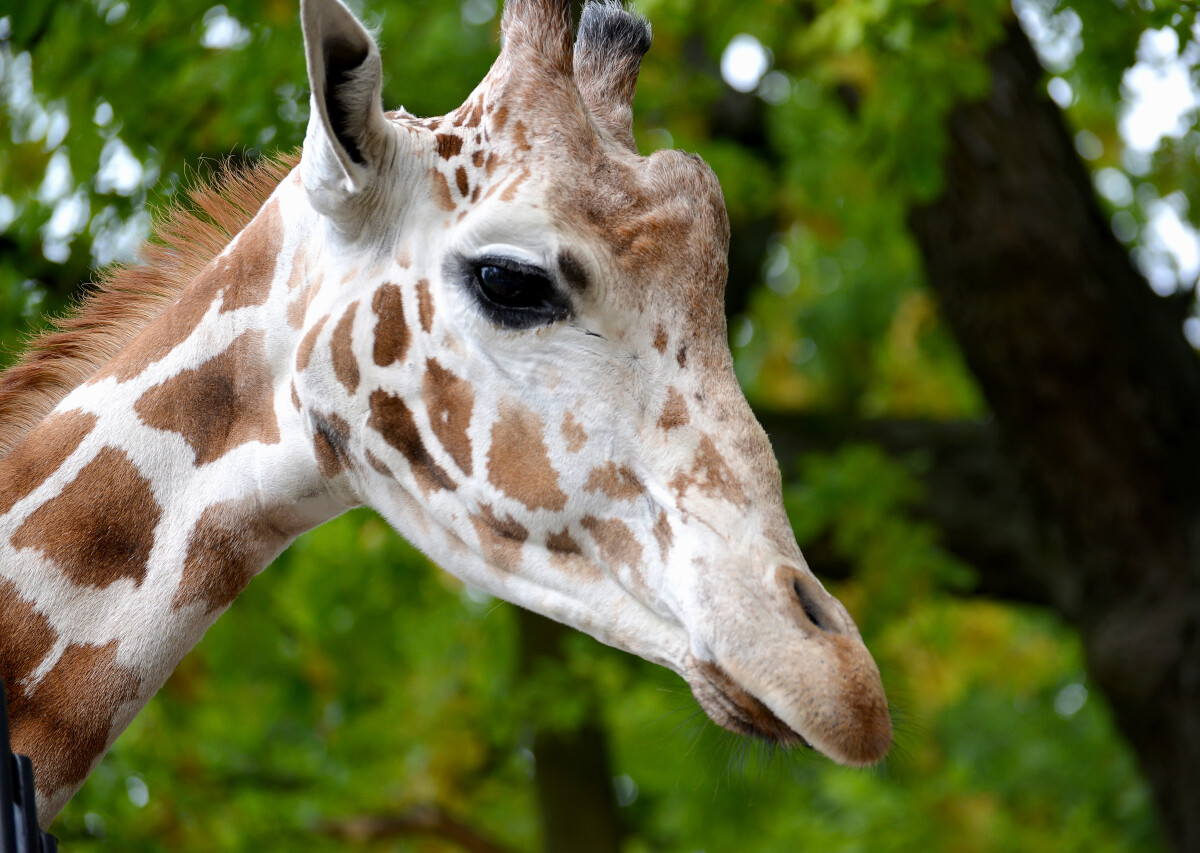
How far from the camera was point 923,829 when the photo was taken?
8.76 m

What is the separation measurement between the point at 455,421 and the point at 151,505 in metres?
0.71

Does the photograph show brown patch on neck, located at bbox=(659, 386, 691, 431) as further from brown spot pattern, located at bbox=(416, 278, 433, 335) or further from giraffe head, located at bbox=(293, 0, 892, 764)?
brown spot pattern, located at bbox=(416, 278, 433, 335)

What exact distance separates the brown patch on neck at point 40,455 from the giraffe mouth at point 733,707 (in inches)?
56.1

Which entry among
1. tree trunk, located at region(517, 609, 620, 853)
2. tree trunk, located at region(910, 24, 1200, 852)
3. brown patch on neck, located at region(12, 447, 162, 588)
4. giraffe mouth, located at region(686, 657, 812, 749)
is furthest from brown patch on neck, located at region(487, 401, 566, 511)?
tree trunk, located at region(517, 609, 620, 853)

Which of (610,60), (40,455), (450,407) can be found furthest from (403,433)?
(610,60)

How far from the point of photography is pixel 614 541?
2.14m

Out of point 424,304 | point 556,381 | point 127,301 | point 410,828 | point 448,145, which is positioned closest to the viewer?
point 556,381

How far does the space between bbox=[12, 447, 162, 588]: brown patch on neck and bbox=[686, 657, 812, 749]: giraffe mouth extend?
1190 mm

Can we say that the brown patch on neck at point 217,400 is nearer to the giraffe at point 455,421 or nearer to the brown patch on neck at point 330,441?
the giraffe at point 455,421

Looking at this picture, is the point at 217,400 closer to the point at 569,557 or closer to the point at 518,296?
the point at 518,296

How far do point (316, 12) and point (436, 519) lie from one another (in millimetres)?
970

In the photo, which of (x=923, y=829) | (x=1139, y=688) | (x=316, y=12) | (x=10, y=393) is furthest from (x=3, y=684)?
(x=923, y=829)

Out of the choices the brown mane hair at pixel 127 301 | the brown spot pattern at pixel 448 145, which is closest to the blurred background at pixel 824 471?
the brown mane hair at pixel 127 301

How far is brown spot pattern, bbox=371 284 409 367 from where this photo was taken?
2336 mm
